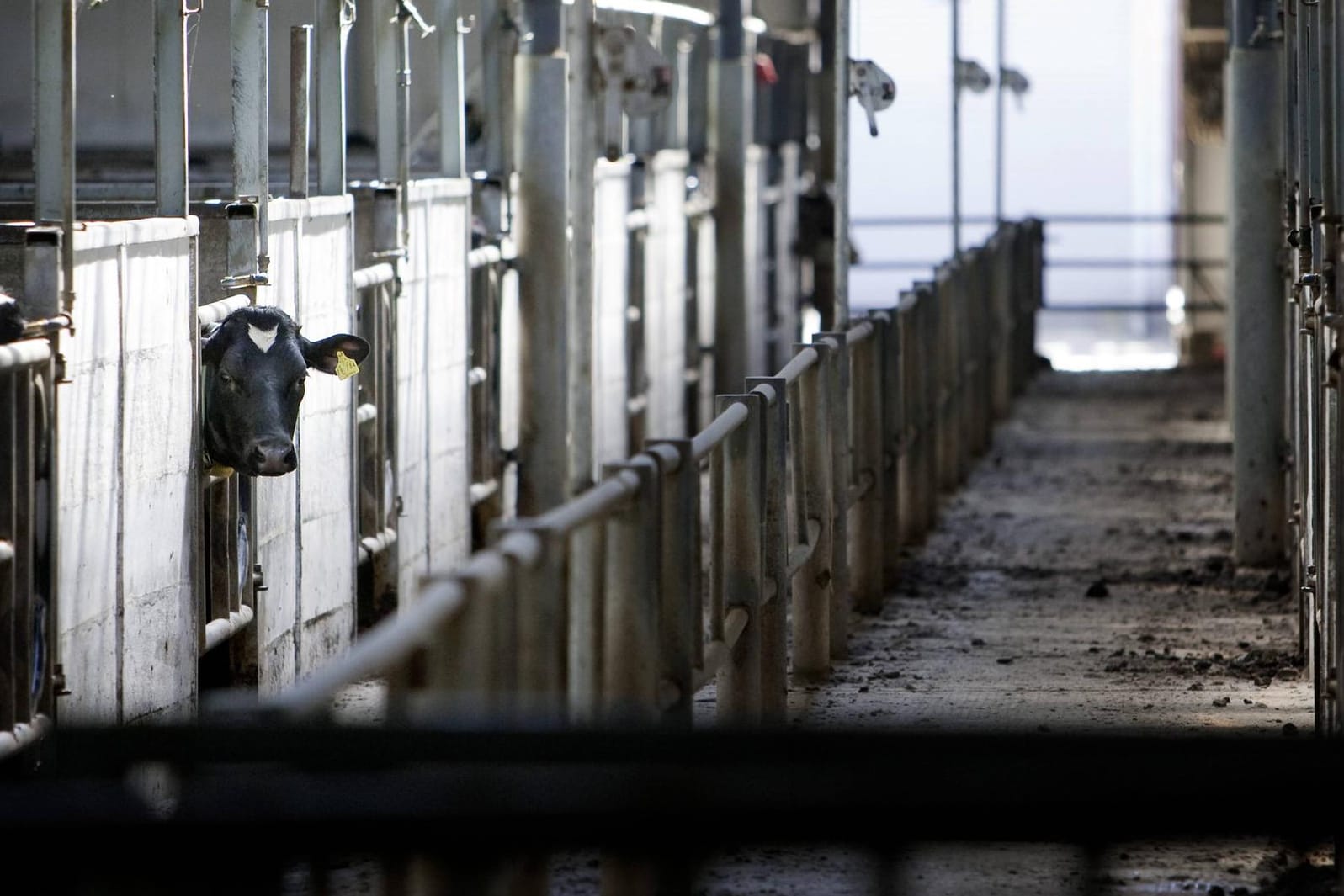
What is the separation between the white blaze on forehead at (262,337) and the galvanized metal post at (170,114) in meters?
0.41

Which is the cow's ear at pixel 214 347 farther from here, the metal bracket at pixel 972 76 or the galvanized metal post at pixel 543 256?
the metal bracket at pixel 972 76

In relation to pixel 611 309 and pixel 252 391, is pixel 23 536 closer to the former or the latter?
pixel 252 391

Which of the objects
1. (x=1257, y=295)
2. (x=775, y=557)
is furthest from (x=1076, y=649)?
(x=1257, y=295)

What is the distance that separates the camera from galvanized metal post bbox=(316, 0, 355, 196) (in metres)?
8.56

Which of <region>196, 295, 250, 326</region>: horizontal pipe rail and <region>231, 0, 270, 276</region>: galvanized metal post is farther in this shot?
<region>231, 0, 270, 276</region>: galvanized metal post

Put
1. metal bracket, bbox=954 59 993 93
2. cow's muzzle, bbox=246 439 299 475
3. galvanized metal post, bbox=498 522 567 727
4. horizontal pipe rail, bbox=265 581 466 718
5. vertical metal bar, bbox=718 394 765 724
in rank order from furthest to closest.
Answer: metal bracket, bbox=954 59 993 93 < cow's muzzle, bbox=246 439 299 475 < vertical metal bar, bbox=718 394 765 724 < galvanized metal post, bbox=498 522 567 727 < horizontal pipe rail, bbox=265 581 466 718

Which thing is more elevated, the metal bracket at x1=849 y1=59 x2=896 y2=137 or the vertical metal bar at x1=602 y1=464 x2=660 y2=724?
the metal bracket at x1=849 y1=59 x2=896 y2=137

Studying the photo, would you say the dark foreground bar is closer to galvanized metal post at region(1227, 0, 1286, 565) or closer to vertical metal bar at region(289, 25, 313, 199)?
vertical metal bar at region(289, 25, 313, 199)

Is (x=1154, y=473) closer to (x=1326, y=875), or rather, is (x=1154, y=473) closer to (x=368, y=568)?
(x=368, y=568)

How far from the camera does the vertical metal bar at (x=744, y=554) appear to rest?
630 centimetres

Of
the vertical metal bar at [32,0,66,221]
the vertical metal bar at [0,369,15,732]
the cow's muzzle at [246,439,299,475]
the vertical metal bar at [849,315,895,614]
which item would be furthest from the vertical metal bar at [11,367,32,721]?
the vertical metal bar at [849,315,895,614]

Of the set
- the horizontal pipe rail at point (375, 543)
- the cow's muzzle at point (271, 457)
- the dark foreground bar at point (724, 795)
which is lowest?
the horizontal pipe rail at point (375, 543)

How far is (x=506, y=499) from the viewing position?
11148 mm

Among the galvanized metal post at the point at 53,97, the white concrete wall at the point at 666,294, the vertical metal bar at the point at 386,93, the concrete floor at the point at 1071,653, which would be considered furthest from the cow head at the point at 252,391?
the white concrete wall at the point at 666,294
